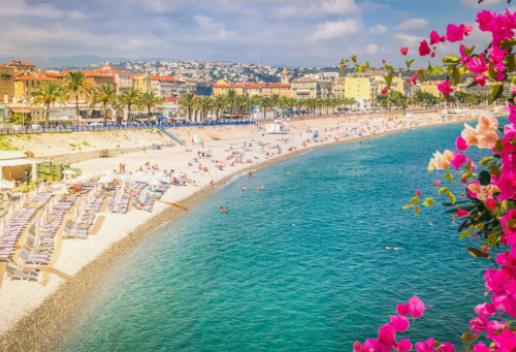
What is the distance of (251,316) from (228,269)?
6.03 m

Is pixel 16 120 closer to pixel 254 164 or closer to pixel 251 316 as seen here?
pixel 254 164

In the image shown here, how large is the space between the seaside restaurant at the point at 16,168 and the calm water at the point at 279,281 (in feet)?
39.7

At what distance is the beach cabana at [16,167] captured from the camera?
37.9 metres

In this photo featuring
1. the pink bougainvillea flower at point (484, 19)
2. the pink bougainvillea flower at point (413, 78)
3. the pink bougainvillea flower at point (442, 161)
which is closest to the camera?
the pink bougainvillea flower at point (484, 19)

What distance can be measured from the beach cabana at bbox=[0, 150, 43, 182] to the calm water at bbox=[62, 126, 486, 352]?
12089 mm

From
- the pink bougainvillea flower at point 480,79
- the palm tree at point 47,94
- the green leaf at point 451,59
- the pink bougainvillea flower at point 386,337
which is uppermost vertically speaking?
the palm tree at point 47,94

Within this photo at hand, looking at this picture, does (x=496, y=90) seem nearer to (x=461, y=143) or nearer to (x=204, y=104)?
(x=461, y=143)

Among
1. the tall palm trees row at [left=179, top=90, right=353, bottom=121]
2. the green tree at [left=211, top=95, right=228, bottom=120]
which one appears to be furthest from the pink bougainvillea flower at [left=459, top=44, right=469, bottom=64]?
the green tree at [left=211, top=95, right=228, bottom=120]

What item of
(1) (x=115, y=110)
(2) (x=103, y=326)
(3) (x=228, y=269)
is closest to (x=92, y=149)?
(1) (x=115, y=110)

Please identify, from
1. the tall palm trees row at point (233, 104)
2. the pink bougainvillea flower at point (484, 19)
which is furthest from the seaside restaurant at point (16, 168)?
the tall palm trees row at point (233, 104)

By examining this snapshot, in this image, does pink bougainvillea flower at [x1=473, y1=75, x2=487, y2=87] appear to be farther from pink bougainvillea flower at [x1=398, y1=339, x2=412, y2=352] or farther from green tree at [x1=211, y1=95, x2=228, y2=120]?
green tree at [x1=211, y1=95, x2=228, y2=120]

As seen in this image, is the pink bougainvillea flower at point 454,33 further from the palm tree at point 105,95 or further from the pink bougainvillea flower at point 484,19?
the palm tree at point 105,95

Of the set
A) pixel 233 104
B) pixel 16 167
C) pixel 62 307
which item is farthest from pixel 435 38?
pixel 233 104

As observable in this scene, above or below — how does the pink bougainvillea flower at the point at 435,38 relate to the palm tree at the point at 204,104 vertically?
below
